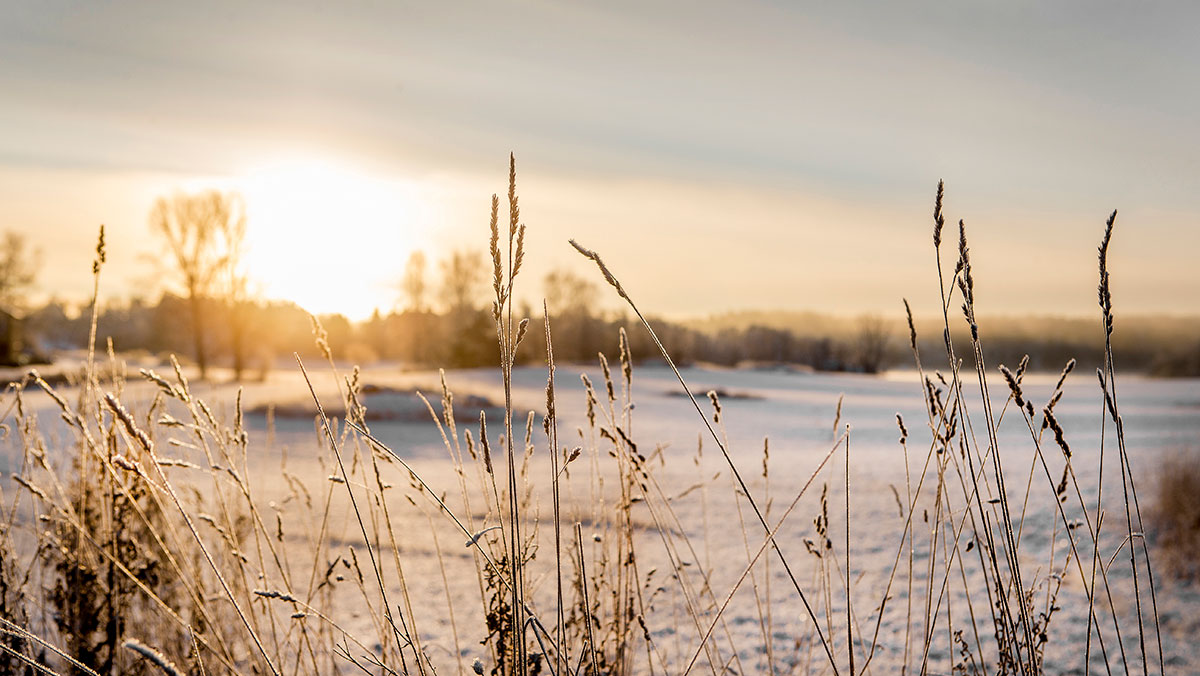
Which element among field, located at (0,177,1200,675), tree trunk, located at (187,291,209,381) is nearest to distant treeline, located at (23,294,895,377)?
tree trunk, located at (187,291,209,381)

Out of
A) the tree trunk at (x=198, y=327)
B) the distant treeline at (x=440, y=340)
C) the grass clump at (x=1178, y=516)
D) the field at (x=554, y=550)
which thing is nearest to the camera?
the field at (x=554, y=550)

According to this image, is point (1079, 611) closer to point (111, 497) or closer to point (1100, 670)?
point (1100, 670)

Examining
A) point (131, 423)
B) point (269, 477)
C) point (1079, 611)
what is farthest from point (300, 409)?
point (131, 423)

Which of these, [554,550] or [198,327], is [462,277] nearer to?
[198,327]

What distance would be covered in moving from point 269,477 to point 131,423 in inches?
252

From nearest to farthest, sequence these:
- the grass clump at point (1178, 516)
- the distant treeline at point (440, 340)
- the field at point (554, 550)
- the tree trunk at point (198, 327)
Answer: the field at point (554, 550), the grass clump at point (1178, 516), the tree trunk at point (198, 327), the distant treeline at point (440, 340)

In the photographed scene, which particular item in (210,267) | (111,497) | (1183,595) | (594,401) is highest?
(210,267)

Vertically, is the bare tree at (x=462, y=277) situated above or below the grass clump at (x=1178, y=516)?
above

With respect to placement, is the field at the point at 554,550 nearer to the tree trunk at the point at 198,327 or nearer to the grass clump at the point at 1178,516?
the grass clump at the point at 1178,516

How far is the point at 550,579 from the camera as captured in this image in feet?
12.9

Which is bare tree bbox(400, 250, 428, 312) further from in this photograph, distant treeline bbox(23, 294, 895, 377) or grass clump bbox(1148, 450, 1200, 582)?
grass clump bbox(1148, 450, 1200, 582)

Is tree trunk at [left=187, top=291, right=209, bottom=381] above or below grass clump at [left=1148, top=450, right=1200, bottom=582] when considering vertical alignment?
above

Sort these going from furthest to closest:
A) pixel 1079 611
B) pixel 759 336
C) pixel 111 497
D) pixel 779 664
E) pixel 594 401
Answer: pixel 759 336, pixel 1079 611, pixel 779 664, pixel 111 497, pixel 594 401

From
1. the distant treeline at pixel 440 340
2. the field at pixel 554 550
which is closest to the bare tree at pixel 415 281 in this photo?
the distant treeline at pixel 440 340
